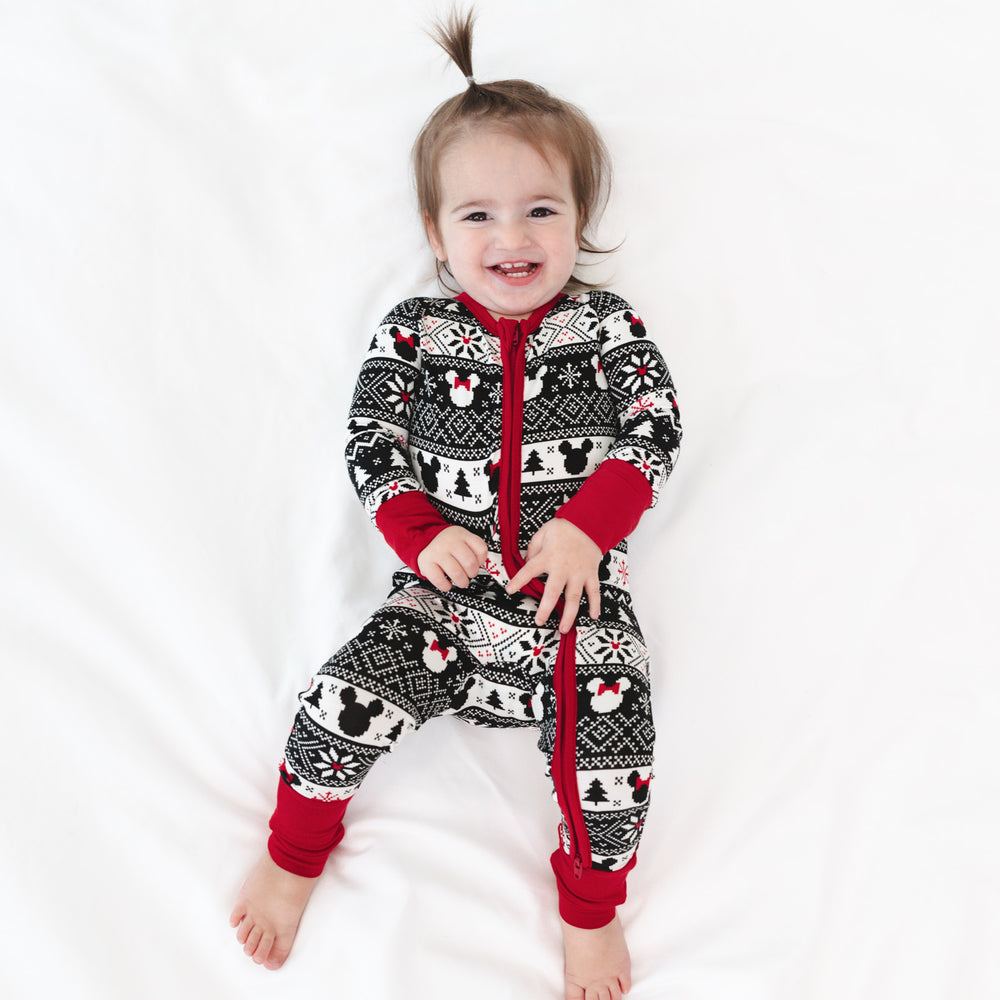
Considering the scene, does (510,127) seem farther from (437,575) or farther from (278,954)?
(278,954)

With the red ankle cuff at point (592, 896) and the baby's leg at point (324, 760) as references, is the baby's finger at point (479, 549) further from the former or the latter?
the red ankle cuff at point (592, 896)

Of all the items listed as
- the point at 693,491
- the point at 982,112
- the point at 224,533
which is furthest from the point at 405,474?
the point at 982,112

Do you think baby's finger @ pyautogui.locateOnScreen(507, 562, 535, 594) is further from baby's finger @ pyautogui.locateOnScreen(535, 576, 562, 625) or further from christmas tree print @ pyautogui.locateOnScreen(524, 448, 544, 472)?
christmas tree print @ pyautogui.locateOnScreen(524, 448, 544, 472)

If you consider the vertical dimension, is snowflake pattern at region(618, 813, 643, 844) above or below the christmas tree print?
below

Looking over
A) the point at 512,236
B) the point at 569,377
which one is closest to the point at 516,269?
the point at 512,236

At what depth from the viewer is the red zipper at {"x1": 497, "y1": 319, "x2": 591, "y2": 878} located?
3.54ft

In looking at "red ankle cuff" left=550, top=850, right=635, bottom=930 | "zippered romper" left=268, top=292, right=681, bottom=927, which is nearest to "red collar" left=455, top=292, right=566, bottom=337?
"zippered romper" left=268, top=292, right=681, bottom=927

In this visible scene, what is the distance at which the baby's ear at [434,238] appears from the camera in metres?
1.30

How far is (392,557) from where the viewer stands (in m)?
1.30

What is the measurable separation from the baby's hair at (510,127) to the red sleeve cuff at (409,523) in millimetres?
394

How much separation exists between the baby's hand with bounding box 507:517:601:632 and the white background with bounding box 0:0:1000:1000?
206 mm

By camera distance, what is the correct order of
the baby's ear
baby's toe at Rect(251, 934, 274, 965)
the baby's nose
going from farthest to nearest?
the baby's ear → the baby's nose → baby's toe at Rect(251, 934, 274, 965)

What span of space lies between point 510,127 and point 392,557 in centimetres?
62

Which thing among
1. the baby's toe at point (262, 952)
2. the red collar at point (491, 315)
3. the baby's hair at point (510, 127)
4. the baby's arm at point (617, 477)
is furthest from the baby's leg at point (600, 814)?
the baby's hair at point (510, 127)
